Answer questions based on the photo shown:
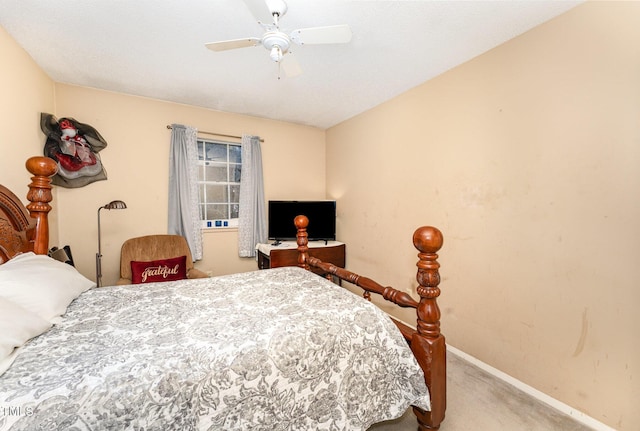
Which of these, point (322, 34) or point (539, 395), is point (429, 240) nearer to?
point (322, 34)

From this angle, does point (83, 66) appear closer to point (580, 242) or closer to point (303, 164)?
point (303, 164)

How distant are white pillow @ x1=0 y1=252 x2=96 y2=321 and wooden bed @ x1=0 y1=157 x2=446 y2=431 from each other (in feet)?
1.08

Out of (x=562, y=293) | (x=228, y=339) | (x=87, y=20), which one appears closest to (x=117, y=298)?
(x=228, y=339)

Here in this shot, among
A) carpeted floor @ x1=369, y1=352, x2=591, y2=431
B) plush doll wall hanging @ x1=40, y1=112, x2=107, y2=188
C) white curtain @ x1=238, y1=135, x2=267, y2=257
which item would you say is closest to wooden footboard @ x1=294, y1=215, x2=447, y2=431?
carpeted floor @ x1=369, y1=352, x2=591, y2=431

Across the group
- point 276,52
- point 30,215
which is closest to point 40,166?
point 30,215

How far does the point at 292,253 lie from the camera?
134 inches

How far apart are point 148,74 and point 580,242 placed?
3.68 m

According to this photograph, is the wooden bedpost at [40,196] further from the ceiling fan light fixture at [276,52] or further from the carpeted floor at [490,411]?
the carpeted floor at [490,411]

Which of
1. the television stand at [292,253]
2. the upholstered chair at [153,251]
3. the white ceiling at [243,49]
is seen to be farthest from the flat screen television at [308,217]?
the white ceiling at [243,49]

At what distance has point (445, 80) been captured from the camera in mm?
2449

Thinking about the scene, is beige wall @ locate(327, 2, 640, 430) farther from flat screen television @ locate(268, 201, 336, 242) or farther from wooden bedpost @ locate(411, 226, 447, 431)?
flat screen television @ locate(268, 201, 336, 242)

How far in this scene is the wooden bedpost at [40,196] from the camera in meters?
1.70

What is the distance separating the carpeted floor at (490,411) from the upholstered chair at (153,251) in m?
2.46

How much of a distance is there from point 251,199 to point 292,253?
0.95 m
